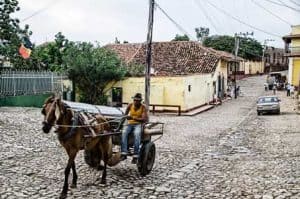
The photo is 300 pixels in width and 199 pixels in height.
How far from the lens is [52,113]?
Result: 698 centimetres

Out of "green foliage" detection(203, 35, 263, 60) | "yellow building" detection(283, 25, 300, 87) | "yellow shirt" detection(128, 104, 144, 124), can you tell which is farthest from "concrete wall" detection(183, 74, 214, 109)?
"green foliage" detection(203, 35, 263, 60)

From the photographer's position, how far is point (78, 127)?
24.3ft

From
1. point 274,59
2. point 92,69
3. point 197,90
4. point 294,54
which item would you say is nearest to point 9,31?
point 92,69

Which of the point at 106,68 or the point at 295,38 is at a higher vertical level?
the point at 295,38

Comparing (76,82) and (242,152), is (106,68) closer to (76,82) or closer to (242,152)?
(76,82)

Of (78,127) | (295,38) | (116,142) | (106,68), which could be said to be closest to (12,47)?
(106,68)

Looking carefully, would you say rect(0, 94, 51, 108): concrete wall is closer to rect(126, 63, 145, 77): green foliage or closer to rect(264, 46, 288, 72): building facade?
rect(126, 63, 145, 77): green foliage

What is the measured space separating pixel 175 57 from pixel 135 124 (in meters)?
26.0

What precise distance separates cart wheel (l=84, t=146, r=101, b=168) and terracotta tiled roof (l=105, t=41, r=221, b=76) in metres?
23.2

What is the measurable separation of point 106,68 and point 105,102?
2.47m

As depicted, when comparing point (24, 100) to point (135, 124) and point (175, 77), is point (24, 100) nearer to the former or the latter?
point (175, 77)

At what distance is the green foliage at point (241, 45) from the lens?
230 feet

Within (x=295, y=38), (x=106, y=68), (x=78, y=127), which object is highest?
(x=295, y=38)

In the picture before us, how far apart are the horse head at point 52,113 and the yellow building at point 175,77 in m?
20.7
